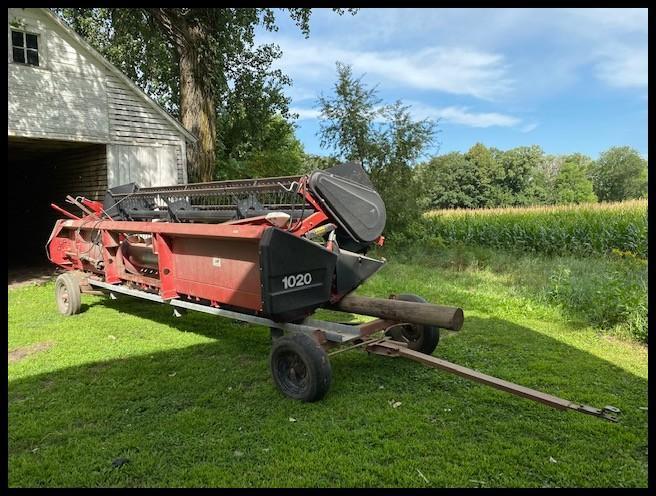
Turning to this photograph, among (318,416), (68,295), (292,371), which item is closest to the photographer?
(318,416)

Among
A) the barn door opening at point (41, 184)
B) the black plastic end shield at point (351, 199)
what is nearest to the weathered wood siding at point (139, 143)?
the barn door opening at point (41, 184)

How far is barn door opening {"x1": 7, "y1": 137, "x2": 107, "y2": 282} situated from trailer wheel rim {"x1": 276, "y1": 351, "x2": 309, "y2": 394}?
8.40 metres

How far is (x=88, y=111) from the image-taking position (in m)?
10.2

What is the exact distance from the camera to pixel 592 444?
3152 mm

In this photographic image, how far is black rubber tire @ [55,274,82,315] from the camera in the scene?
6637mm

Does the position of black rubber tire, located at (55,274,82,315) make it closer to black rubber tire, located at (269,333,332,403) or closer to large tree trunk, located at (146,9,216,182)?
black rubber tire, located at (269,333,332,403)

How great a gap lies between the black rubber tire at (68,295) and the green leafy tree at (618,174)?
2594 inches

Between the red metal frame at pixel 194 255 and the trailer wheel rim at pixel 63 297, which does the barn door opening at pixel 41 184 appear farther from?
the red metal frame at pixel 194 255

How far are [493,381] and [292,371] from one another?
154 centimetres

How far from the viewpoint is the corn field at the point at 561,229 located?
1227cm

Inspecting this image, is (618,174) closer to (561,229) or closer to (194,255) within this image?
(561,229)

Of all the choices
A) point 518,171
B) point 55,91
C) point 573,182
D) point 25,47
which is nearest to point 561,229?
point 55,91

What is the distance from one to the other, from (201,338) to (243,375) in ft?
4.50

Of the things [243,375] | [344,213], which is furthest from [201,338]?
[344,213]
